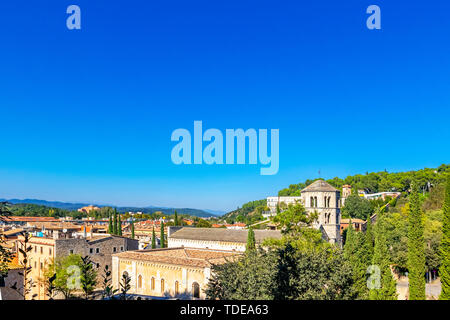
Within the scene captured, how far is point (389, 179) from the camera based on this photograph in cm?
12644

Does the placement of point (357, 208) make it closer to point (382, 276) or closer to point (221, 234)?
point (221, 234)

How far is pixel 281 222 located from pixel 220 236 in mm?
18856

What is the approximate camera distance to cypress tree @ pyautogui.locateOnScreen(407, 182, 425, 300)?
2923cm

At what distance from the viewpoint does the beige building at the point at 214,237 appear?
47062mm

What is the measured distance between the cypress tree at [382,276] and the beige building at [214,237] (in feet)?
41.8

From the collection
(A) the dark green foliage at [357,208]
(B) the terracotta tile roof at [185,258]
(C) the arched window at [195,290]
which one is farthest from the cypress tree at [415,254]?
(A) the dark green foliage at [357,208]

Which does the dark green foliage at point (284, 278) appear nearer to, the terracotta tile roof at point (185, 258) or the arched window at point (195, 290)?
the terracotta tile roof at point (185, 258)

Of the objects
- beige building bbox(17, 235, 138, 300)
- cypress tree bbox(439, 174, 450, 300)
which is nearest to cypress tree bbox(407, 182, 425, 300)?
cypress tree bbox(439, 174, 450, 300)
